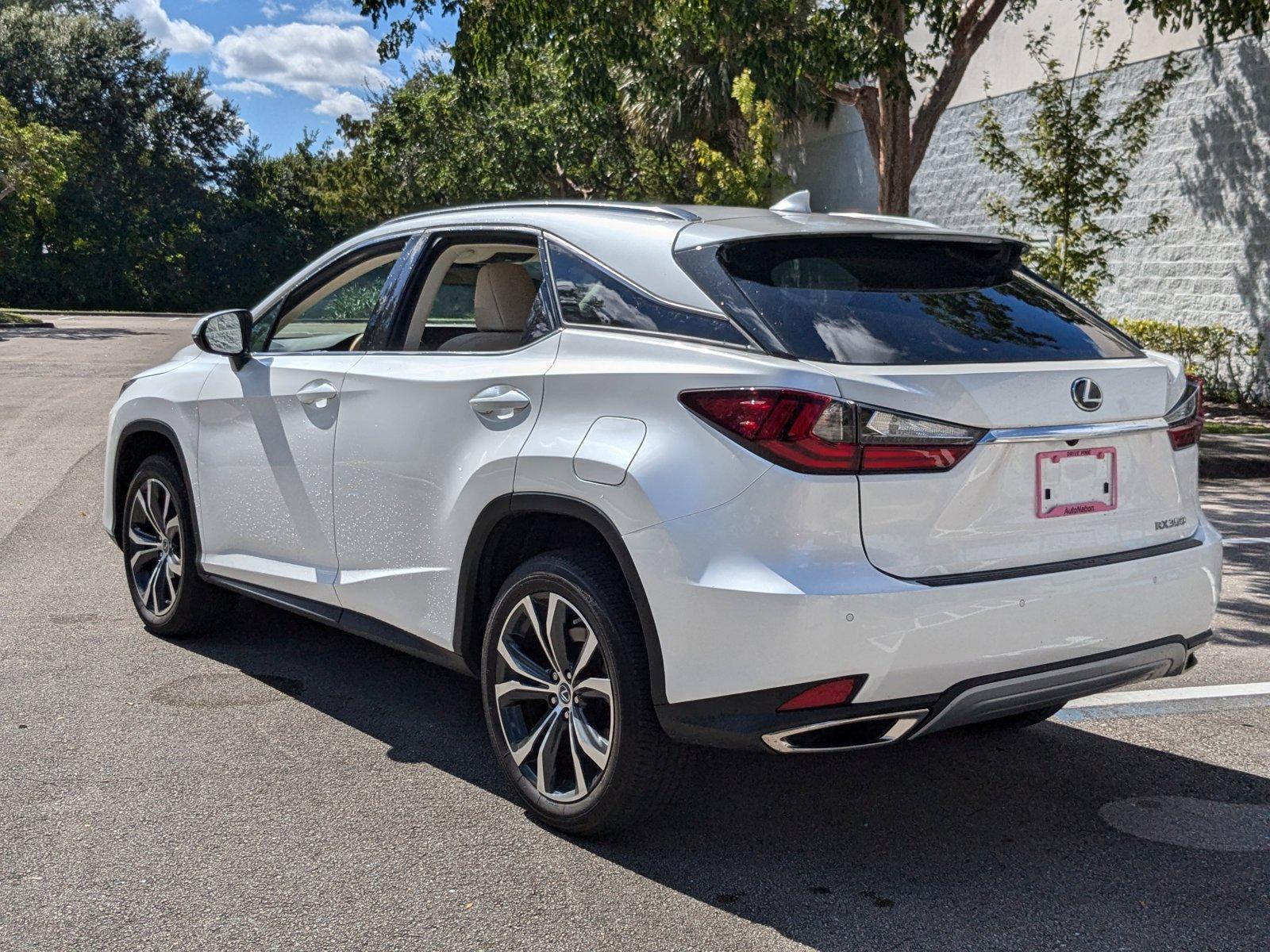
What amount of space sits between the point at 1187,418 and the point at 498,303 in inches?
88.6

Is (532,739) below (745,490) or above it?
below

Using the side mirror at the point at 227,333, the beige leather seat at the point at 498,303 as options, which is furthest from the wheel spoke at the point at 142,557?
the beige leather seat at the point at 498,303

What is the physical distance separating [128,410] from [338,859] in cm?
298

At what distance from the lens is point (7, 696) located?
5.09 metres

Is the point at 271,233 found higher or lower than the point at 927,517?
higher

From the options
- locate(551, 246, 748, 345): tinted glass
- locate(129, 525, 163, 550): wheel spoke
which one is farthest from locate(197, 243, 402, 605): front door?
locate(551, 246, 748, 345): tinted glass

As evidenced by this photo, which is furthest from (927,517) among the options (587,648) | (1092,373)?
(587,648)

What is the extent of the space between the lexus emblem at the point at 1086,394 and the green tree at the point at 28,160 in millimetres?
37369

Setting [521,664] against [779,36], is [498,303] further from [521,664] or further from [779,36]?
[779,36]

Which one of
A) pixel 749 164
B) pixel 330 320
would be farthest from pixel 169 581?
pixel 749 164

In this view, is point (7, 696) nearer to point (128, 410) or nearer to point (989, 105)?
point (128, 410)

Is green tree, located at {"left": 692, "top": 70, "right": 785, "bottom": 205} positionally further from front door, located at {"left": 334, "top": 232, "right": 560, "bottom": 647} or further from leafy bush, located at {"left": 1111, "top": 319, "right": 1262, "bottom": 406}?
front door, located at {"left": 334, "top": 232, "right": 560, "bottom": 647}

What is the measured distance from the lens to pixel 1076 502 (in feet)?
11.7

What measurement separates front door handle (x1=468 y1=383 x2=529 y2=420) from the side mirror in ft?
5.32
